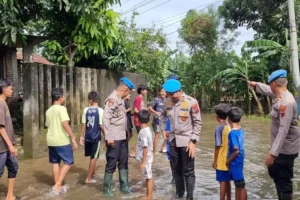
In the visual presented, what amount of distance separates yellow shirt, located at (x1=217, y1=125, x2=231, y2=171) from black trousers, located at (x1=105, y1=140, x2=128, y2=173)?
1.68 metres

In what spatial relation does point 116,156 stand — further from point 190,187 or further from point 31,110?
point 31,110

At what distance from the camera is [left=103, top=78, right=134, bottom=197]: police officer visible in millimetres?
5785

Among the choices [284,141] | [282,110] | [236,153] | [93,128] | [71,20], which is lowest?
[236,153]

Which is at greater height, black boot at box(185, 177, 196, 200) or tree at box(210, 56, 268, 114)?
tree at box(210, 56, 268, 114)

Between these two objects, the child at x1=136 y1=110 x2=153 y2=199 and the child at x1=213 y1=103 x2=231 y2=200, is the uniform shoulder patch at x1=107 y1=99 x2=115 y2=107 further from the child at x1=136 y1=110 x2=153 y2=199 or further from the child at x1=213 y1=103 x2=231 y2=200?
the child at x1=213 y1=103 x2=231 y2=200

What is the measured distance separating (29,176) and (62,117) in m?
1.98

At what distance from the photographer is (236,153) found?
4.71 metres

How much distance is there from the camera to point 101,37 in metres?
9.52

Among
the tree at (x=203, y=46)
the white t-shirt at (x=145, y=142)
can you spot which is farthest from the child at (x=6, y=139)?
the tree at (x=203, y=46)

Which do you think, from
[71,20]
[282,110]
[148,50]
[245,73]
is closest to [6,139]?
[282,110]

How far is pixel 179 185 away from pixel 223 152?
3.35 ft

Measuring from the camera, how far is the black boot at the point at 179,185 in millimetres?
5566

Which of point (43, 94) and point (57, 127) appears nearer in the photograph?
point (57, 127)

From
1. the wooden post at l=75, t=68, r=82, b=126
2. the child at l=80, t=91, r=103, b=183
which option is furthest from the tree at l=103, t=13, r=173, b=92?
the child at l=80, t=91, r=103, b=183
